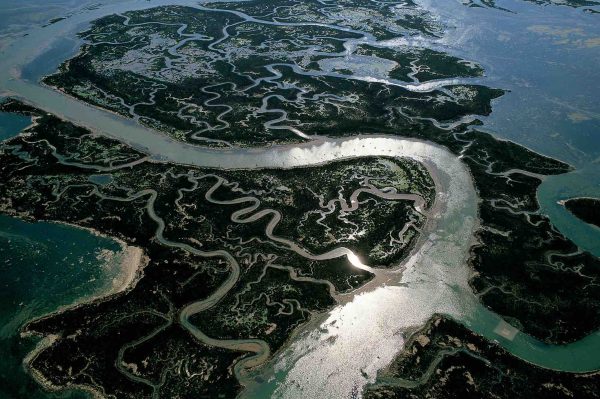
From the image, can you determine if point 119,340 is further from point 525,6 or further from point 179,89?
point 525,6

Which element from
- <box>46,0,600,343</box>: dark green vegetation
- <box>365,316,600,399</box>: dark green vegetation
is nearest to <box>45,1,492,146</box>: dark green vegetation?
<box>46,0,600,343</box>: dark green vegetation

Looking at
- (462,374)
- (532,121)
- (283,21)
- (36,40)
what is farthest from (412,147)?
(36,40)

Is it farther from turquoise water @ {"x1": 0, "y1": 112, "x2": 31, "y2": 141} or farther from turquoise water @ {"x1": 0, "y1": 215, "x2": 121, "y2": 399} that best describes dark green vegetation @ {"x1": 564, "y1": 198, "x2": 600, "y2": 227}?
turquoise water @ {"x1": 0, "y1": 112, "x2": 31, "y2": 141}

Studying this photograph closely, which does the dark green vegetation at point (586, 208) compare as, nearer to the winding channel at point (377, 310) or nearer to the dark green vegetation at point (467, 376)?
the winding channel at point (377, 310)

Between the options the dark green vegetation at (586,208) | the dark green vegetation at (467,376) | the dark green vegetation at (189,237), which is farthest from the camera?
the dark green vegetation at (586,208)

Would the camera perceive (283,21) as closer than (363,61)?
No

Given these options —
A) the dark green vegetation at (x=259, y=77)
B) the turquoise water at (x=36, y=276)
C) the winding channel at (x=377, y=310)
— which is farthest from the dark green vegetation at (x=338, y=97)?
the turquoise water at (x=36, y=276)
